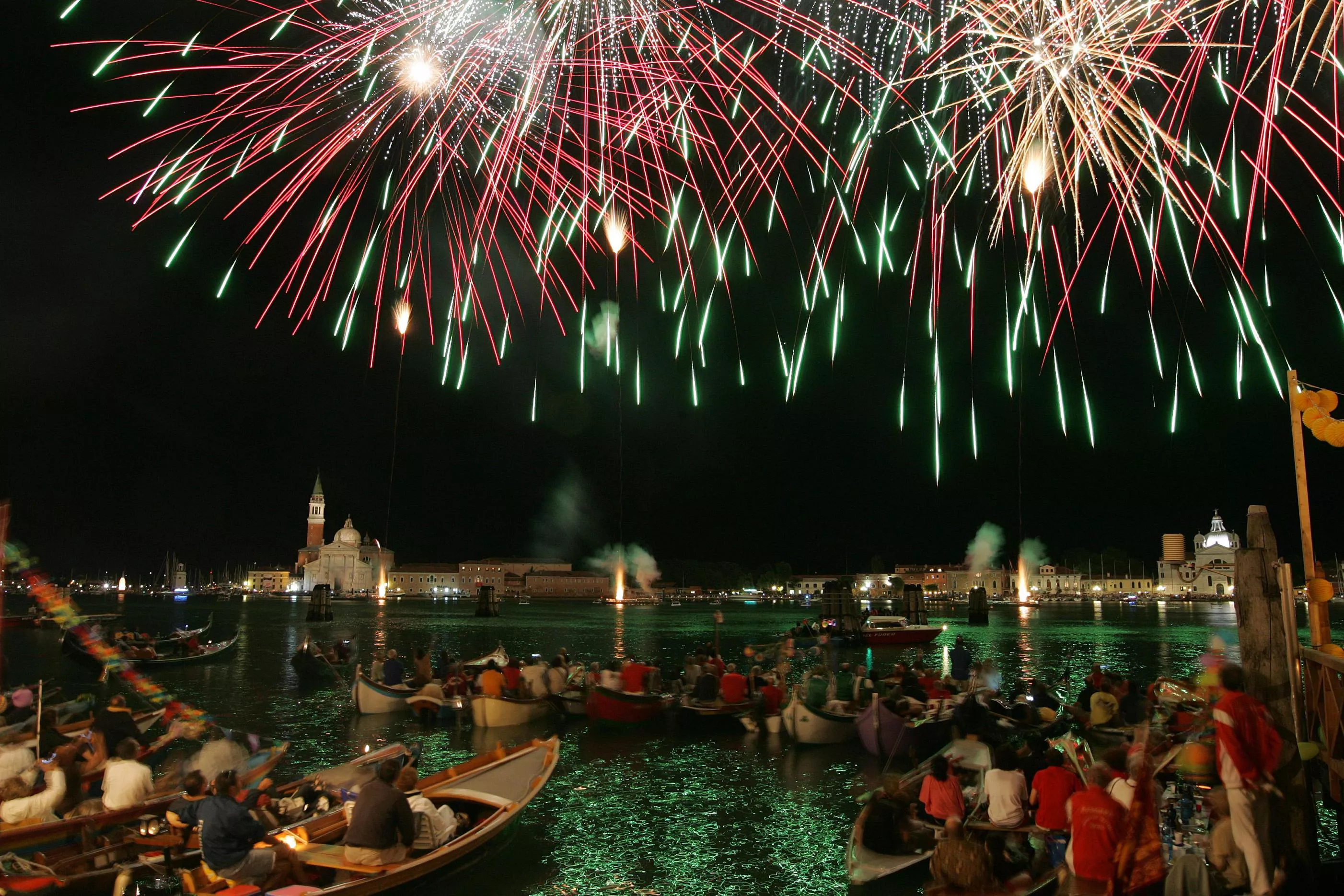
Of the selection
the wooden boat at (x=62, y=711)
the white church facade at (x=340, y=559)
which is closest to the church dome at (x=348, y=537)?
the white church facade at (x=340, y=559)

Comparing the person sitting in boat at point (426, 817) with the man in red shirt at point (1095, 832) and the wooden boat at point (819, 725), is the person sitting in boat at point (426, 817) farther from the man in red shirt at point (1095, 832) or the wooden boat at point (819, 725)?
the wooden boat at point (819, 725)

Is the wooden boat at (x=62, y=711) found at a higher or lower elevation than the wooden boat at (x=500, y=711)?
higher

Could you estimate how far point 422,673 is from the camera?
19.8 metres

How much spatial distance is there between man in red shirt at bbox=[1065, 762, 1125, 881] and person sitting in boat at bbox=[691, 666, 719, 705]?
1177cm

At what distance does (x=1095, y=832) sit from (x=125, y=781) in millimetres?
7784

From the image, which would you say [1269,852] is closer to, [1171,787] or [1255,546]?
[1255,546]

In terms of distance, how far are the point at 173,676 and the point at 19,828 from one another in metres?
23.7

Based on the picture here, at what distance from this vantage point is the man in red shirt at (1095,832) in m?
5.93

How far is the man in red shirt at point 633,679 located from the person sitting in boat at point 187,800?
10505 mm

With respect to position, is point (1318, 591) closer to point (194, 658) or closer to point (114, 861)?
point (114, 861)

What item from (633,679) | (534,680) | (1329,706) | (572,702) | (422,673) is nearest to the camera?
(1329,706)

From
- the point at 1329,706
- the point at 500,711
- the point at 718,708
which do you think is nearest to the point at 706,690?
the point at 718,708

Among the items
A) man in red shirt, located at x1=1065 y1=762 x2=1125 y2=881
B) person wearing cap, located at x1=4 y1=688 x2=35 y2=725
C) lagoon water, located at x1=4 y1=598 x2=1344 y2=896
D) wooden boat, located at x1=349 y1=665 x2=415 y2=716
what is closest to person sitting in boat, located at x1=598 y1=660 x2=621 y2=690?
lagoon water, located at x1=4 y1=598 x2=1344 y2=896

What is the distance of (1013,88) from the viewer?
11680 mm
